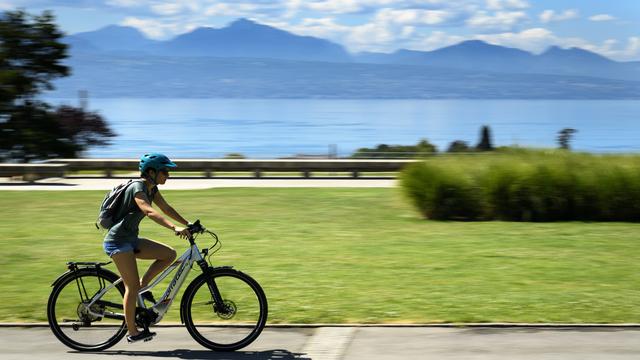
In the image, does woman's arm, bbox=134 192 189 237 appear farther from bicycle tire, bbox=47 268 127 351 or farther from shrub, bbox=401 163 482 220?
shrub, bbox=401 163 482 220

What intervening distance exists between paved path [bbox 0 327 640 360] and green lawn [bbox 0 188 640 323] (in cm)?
64

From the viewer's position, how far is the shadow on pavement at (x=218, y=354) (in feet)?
25.5

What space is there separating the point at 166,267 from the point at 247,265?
4559 millimetres

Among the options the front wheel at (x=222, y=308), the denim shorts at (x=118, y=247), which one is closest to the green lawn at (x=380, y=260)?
the front wheel at (x=222, y=308)

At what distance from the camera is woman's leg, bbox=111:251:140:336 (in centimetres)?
784

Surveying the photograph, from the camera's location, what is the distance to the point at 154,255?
7.96 m

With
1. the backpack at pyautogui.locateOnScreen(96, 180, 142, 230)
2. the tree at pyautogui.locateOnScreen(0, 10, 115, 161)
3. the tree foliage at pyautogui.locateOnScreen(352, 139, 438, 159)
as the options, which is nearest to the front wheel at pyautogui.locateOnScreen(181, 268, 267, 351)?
the backpack at pyautogui.locateOnScreen(96, 180, 142, 230)

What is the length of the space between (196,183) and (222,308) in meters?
22.0

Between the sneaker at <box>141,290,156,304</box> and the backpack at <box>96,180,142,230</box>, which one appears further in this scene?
the sneaker at <box>141,290,156,304</box>

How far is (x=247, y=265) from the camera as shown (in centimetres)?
1259

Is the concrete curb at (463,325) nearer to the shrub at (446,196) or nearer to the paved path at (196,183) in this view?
the shrub at (446,196)

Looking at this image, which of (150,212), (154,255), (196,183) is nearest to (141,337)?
(154,255)

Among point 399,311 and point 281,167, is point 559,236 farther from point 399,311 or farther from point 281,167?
point 281,167

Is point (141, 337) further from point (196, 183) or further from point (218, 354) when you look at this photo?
Answer: point (196, 183)
